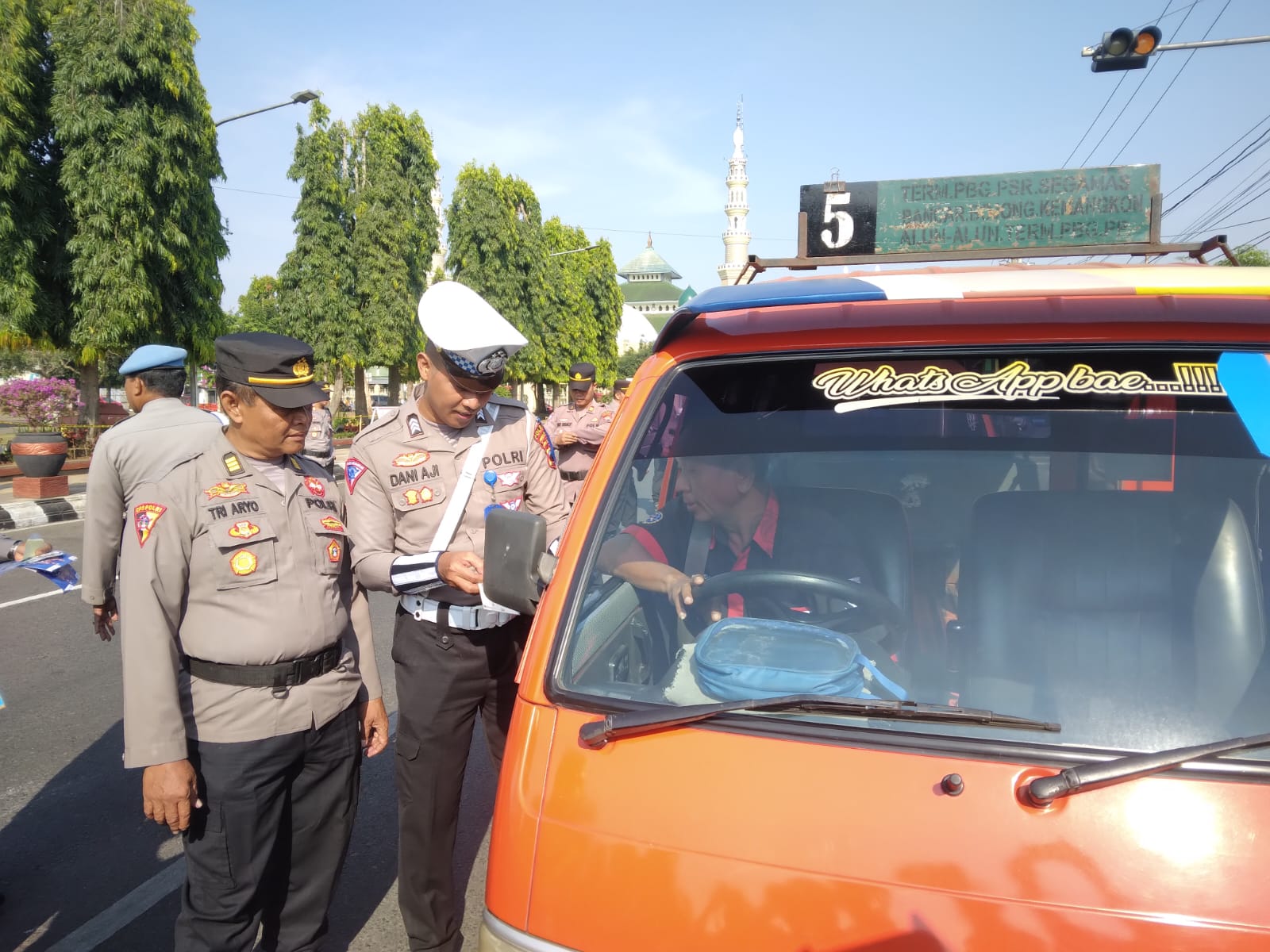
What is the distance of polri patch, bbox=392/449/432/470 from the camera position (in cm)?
268

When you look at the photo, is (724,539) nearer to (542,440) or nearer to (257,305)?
(542,440)

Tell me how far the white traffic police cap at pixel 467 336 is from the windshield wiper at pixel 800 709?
141 centimetres

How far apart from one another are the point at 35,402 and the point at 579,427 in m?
15.4

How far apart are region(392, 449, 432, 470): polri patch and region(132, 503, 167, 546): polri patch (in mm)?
698

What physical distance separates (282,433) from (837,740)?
5.72 feet

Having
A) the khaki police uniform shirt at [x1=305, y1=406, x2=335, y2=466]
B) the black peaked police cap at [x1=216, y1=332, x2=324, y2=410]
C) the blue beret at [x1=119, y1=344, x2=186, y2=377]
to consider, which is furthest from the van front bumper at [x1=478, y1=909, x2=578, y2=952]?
the khaki police uniform shirt at [x1=305, y1=406, x2=335, y2=466]

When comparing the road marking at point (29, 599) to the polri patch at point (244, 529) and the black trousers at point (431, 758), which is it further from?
the polri patch at point (244, 529)

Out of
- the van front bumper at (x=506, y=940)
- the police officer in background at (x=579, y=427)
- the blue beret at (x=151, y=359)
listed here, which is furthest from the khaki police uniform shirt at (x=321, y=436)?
the van front bumper at (x=506, y=940)

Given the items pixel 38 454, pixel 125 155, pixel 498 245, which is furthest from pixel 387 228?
pixel 38 454

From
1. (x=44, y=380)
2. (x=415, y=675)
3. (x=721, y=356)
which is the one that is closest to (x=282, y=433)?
(x=415, y=675)

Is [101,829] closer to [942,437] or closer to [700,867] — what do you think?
[700,867]

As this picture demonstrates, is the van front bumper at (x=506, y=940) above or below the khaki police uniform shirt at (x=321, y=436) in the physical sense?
below

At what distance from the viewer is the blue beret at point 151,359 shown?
4016 mm

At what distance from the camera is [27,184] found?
54.3 ft
